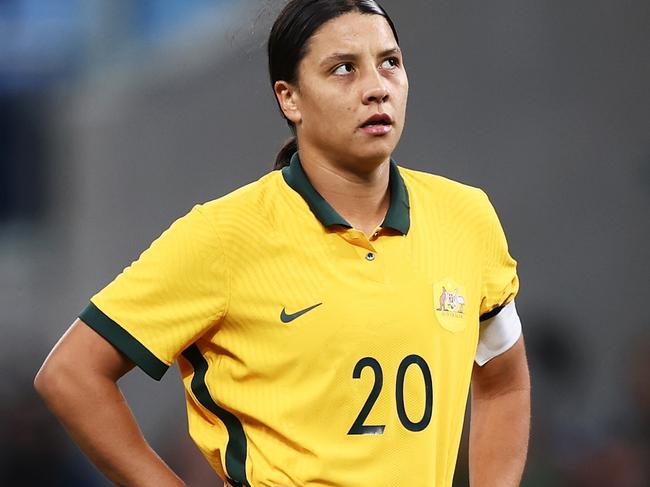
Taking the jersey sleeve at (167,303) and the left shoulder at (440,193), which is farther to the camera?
the left shoulder at (440,193)

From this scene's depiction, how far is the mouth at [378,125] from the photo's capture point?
1743 millimetres

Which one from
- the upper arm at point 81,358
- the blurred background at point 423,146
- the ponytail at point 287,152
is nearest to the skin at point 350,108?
the ponytail at point 287,152

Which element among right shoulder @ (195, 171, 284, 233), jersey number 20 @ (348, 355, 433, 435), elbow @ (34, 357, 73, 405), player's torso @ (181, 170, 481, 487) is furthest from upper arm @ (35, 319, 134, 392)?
jersey number 20 @ (348, 355, 433, 435)

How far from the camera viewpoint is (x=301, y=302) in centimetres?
172

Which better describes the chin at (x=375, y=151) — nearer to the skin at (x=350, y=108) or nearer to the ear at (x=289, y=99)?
the skin at (x=350, y=108)

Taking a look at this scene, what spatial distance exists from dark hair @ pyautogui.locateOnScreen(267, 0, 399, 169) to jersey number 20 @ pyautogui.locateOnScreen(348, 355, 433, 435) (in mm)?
453

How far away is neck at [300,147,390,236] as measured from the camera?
5.98 ft

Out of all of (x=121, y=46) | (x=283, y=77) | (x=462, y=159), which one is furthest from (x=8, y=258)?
(x=283, y=77)

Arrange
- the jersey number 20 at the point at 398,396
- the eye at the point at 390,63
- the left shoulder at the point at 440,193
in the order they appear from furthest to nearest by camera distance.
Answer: the left shoulder at the point at 440,193
the eye at the point at 390,63
the jersey number 20 at the point at 398,396

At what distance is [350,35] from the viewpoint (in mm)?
1780

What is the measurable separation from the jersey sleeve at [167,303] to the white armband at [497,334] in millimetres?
461

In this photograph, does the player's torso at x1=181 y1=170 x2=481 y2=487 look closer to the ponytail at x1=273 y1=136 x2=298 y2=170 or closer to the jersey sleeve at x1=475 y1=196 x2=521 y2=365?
the jersey sleeve at x1=475 y1=196 x2=521 y2=365

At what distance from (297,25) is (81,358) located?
576 millimetres

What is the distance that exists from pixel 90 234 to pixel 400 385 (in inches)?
94.7
